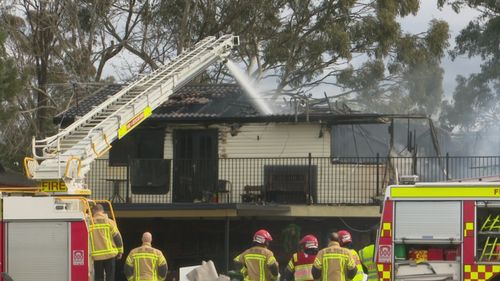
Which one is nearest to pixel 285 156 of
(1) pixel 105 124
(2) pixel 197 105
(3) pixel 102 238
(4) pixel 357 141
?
(4) pixel 357 141

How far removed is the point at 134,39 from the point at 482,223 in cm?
2312

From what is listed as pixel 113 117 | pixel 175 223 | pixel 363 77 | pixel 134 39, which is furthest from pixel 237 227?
pixel 363 77

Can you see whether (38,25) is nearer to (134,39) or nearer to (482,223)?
(134,39)

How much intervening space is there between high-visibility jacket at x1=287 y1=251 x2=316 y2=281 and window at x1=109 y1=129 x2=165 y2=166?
36.6 ft

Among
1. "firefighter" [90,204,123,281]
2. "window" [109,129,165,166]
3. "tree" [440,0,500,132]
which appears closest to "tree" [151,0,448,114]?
"tree" [440,0,500,132]

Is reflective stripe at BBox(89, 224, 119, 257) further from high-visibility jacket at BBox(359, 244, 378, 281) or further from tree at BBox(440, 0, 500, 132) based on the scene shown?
tree at BBox(440, 0, 500, 132)

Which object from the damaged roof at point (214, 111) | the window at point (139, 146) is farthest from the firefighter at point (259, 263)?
the window at point (139, 146)

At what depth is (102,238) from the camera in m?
14.7

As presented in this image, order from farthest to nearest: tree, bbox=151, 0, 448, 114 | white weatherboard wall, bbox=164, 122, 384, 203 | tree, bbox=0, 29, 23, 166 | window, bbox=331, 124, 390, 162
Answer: tree, bbox=151, 0, 448, 114
window, bbox=331, 124, 390, 162
white weatherboard wall, bbox=164, 122, 384, 203
tree, bbox=0, 29, 23, 166

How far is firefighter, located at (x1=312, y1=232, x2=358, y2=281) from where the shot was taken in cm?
1237

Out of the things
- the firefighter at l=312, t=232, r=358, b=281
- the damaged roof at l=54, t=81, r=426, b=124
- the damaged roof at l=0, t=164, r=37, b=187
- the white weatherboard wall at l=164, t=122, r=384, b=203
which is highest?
the damaged roof at l=54, t=81, r=426, b=124

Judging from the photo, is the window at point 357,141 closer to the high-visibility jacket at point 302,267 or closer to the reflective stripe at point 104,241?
the reflective stripe at point 104,241

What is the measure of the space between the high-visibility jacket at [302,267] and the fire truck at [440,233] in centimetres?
92

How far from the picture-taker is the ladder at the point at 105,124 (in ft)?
51.3
